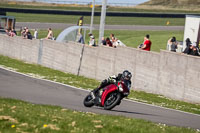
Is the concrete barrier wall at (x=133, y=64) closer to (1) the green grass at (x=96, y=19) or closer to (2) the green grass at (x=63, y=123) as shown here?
(2) the green grass at (x=63, y=123)

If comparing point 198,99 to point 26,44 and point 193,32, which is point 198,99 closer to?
point 193,32

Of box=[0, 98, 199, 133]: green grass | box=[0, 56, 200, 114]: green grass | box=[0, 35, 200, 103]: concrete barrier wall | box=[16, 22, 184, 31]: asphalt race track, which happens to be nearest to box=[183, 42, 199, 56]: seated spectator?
box=[0, 35, 200, 103]: concrete barrier wall

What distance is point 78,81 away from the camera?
24188mm

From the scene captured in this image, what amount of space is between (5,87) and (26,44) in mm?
12980

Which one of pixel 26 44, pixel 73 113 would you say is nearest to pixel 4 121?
pixel 73 113

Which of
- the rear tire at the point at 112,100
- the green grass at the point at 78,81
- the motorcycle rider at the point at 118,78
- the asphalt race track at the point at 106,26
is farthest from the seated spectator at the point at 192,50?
the asphalt race track at the point at 106,26

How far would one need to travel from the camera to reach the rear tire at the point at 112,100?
14195 mm

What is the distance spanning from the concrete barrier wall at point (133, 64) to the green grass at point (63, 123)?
882 centimetres

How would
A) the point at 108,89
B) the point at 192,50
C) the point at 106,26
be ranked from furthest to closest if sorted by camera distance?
the point at 106,26, the point at 192,50, the point at 108,89

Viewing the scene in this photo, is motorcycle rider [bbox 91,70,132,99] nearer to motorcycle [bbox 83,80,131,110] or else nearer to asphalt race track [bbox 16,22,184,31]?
motorcycle [bbox 83,80,131,110]

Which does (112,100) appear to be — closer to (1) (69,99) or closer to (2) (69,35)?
(1) (69,99)

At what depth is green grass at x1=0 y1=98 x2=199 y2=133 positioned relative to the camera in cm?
966

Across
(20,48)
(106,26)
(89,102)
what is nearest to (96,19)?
(106,26)

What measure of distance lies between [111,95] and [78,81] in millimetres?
9895
